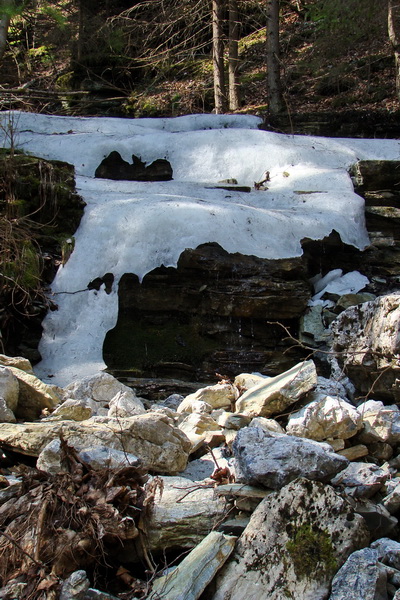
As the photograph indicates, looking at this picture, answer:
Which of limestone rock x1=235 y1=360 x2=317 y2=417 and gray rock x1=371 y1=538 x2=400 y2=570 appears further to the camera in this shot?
limestone rock x1=235 y1=360 x2=317 y2=417

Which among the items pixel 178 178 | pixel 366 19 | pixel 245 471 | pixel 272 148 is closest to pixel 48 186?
pixel 178 178

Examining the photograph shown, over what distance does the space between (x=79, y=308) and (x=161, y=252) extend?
4.18ft

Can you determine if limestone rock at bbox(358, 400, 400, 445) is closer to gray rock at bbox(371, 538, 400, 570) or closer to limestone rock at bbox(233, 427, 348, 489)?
limestone rock at bbox(233, 427, 348, 489)

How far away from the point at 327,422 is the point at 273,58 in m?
11.5

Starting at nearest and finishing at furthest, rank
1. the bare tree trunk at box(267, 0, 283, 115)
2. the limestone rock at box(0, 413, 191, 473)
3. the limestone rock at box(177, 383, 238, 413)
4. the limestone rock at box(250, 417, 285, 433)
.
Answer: the limestone rock at box(0, 413, 191, 473) → the limestone rock at box(250, 417, 285, 433) → the limestone rock at box(177, 383, 238, 413) → the bare tree trunk at box(267, 0, 283, 115)

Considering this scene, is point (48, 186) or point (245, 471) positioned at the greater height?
point (48, 186)

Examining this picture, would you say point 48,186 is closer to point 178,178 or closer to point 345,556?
point 178,178

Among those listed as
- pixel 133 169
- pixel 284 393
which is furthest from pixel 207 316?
pixel 133 169

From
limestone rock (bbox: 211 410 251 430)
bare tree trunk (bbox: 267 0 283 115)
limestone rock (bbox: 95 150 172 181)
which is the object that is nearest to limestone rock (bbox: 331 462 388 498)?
limestone rock (bbox: 211 410 251 430)

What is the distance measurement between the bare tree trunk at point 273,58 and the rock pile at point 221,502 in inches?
430

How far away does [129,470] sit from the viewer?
3047mm

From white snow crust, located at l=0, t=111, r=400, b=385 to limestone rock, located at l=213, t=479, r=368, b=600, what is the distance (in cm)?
423

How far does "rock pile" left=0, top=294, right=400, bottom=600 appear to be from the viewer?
2545 millimetres

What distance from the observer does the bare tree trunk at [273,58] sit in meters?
13.5
